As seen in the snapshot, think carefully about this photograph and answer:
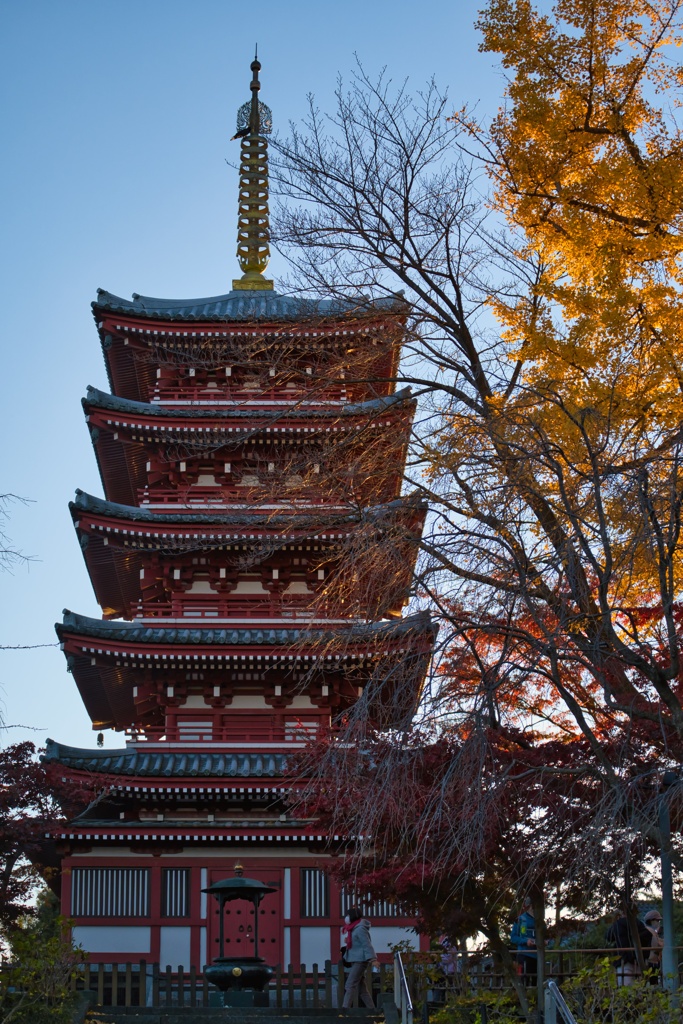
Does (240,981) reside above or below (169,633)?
below

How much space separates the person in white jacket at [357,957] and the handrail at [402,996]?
18.0 inches

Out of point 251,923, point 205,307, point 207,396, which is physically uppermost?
point 205,307

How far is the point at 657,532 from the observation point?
27.5ft

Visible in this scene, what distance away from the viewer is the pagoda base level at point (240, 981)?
49.2ft

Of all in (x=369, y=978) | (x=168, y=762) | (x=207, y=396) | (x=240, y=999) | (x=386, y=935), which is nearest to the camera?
(x=240, y=999)

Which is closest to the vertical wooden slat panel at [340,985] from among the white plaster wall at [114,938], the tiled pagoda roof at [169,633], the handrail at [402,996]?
the handrail at [402,996]

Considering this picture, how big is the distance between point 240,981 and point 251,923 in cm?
487

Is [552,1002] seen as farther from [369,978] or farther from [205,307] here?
[205,307]

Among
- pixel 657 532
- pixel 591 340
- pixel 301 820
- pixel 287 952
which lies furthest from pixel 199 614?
pixel 657 532

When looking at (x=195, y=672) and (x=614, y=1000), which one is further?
(x=195, y=672)

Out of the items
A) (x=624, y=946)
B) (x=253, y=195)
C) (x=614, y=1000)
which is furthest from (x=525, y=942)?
(x=253, y=195)

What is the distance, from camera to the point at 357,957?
15.2m

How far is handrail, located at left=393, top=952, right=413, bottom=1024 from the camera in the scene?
1200cm

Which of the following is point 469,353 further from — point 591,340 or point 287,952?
point 287,952
